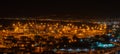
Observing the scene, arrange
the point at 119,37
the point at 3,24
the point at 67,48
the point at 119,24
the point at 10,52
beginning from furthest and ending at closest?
the point at 119,24, the point at 3,24, the point at 119,37, the point at 67,48, the point at 10,52

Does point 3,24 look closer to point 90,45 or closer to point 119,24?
point 119,24

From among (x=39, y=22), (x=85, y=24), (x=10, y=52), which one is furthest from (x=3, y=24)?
(x=10, y=52)

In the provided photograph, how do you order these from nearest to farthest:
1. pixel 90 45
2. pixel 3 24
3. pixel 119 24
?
pixel 90 45 → pixel 3 24 → pixel 119 24

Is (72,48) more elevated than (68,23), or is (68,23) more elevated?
(72,48)

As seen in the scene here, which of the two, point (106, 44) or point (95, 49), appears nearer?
point (95, 49)

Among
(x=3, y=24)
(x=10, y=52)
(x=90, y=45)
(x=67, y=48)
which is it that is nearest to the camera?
(x=10, y=52)

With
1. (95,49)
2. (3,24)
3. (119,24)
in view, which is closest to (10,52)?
(95,49)

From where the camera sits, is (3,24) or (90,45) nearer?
(90,45)

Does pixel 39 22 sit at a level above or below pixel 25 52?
below

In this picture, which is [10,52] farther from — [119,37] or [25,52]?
[119,37]
